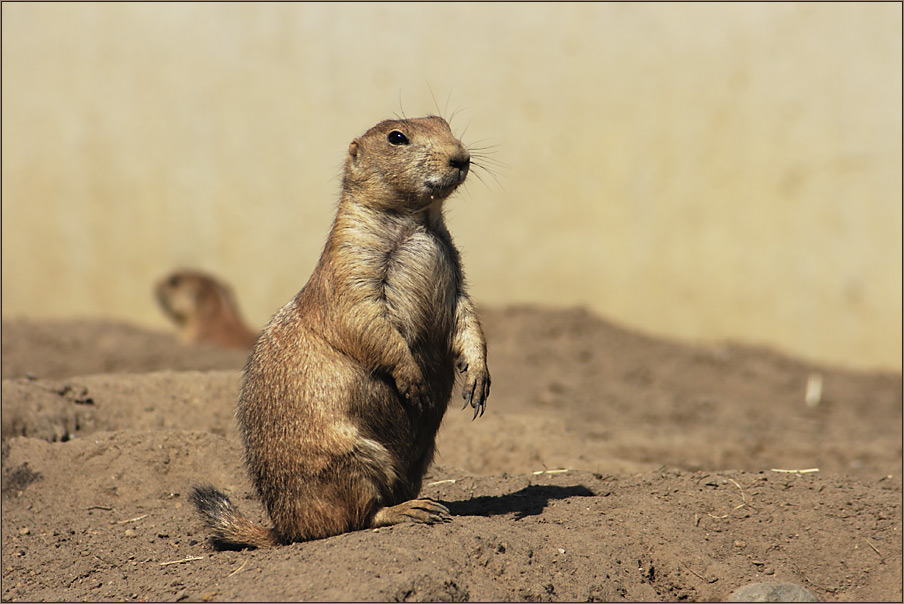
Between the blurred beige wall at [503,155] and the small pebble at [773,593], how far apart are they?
687 cm

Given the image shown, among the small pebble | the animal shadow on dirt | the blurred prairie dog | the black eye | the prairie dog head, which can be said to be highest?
the black eye

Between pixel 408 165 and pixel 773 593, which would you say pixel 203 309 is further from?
pixel 773 593

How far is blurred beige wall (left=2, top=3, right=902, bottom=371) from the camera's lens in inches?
407

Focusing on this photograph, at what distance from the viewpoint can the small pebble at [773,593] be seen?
153 inches

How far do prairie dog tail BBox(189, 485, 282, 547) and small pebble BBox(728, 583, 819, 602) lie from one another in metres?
2.11

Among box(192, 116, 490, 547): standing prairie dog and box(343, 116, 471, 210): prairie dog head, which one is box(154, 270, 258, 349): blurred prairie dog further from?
box(343, 116, 471, 210): prairie dog head

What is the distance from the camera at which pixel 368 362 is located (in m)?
4.32

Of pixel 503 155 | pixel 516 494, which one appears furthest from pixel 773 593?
pixel 503 155

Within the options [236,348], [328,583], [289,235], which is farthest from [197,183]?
[328,583]

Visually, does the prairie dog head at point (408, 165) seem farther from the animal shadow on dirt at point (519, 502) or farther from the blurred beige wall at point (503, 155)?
the blurred beige wall at point (503, 155)

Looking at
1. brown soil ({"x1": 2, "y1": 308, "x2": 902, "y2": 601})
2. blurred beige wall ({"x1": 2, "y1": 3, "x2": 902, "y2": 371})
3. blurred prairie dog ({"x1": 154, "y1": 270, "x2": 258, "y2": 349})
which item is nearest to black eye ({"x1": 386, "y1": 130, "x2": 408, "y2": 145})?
brown soil ({"x1": 2, "y1": 308, "x2": 902, "y2": 601})

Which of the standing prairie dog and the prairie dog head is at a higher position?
the prairie dog head

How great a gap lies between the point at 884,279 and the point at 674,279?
2.17m

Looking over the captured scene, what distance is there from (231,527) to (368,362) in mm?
1096
